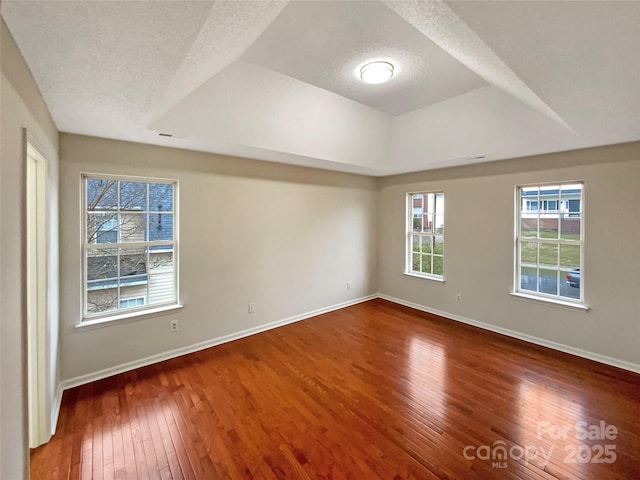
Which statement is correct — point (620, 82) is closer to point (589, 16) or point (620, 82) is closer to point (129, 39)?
point (589, 16)

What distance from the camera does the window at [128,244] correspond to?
9.61 ft

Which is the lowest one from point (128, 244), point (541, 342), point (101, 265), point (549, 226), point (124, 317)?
point (541, 342)

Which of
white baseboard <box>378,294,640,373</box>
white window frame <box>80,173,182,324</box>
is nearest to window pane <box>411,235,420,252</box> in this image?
white baseboard <box>378,294,640,373</box>

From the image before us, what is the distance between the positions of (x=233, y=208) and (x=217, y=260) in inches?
27.8

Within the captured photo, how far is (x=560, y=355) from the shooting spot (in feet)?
11.1

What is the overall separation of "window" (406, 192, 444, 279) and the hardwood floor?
1684mm

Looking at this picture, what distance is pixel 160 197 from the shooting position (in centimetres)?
327

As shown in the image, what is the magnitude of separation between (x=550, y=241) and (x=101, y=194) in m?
5.30

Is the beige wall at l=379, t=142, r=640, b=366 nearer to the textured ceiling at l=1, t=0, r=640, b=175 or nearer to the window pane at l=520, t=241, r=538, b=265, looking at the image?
the window pane at l=520, t=241, r=538, b=265

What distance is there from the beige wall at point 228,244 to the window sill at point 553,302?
2528 millimetres

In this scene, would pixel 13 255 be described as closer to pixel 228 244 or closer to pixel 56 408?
pixel 56 408

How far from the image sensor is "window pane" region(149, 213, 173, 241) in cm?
324

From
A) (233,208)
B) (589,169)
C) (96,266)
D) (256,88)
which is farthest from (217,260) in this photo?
(589,169)

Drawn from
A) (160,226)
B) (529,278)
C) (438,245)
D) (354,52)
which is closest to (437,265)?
(438,245)
